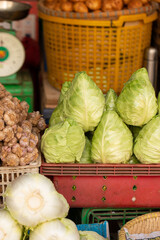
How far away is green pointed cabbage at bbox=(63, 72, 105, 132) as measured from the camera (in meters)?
1.75

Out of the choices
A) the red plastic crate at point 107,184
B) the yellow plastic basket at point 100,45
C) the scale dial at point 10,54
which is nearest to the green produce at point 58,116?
the red plastic crate at point 107,184

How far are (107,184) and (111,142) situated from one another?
0.23m

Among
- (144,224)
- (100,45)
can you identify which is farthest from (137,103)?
(100,45)

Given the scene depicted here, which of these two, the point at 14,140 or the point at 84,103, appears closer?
the point at 14,140

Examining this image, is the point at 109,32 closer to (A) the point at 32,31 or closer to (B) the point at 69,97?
(B) the point at 69,97

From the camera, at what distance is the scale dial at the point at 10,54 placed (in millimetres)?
2838

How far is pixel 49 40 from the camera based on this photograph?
9.99ft

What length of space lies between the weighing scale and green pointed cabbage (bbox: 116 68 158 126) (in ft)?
4.57

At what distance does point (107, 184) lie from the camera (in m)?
1.76

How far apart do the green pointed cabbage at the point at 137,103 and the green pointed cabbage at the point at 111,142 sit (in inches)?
2.3

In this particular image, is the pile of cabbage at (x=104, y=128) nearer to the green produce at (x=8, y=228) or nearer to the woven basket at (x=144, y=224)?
the woven basket at (x=144, y=224)

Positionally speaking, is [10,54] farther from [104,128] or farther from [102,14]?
[104,128]

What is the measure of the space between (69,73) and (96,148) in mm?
1367

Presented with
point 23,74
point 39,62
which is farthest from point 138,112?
point 39,62
